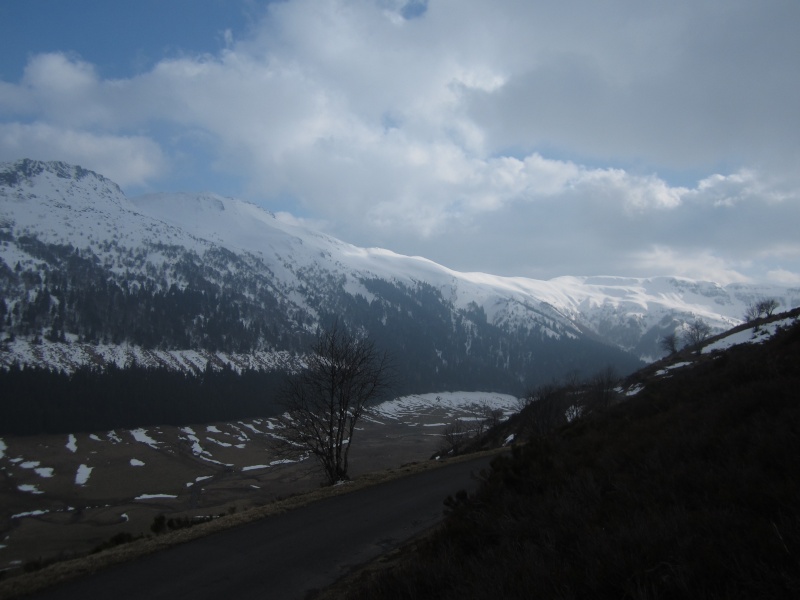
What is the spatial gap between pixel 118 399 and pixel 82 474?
171 feet

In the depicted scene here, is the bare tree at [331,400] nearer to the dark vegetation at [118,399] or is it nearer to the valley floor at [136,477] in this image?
the valley floor at [136,477]

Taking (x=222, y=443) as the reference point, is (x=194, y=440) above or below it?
above

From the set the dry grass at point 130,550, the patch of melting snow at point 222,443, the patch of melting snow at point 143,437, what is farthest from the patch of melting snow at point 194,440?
the dry grass at point 130,550

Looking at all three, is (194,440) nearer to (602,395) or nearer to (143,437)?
(143,437)

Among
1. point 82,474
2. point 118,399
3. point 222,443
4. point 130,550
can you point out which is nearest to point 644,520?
point 130,550

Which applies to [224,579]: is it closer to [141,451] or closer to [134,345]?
[141,451]

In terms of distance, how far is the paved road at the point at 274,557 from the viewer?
8078mm

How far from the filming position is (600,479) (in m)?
7.33

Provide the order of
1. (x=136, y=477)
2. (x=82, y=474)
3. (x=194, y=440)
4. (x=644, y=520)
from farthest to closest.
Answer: (x=194, y=440), (x=82, y=474), (x=136, y=477), (x=644, y=520)

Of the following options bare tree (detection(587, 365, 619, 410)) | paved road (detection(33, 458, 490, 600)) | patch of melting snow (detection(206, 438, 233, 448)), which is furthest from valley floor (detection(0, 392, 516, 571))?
bare tree (detection(587, 365, 619, 410))

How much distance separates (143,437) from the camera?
364 feet

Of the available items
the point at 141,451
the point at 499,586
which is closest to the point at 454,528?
the point at 499,586

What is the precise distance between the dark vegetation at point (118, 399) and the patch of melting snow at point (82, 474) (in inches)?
1298

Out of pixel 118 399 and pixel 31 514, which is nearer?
pixel 31 514
